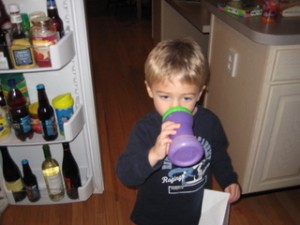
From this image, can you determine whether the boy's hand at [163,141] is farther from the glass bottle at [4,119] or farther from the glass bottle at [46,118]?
the glass bottle at [4,119]

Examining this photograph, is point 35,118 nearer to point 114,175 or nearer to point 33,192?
point 33,192

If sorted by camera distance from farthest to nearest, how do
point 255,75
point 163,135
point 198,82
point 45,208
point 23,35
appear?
point 45,208 < point 255,75 < point 23,35 < point 198,82 < point 163,135

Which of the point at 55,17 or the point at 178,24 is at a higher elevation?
the point at 55,17

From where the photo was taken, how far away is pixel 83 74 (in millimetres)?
1291

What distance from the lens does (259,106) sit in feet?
4.04

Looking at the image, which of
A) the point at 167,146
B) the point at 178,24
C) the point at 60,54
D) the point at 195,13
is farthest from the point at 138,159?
the point at 178,24

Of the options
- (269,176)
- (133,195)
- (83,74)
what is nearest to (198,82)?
(83,74)

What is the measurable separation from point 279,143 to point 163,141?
898mm

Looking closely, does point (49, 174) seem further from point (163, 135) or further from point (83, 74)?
point (163, 135)

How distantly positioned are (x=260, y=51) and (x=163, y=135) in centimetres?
71

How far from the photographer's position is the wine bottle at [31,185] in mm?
1500

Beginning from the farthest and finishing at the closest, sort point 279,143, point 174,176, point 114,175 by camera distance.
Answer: point 114,175, point 279,143, point 174,176

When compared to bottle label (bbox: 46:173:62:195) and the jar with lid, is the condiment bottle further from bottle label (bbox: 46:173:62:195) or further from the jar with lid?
bottle label (bbox: 46:173:62:195)

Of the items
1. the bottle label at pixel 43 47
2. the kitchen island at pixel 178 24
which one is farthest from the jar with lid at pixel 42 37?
the kitchen island at pixel 178 24
